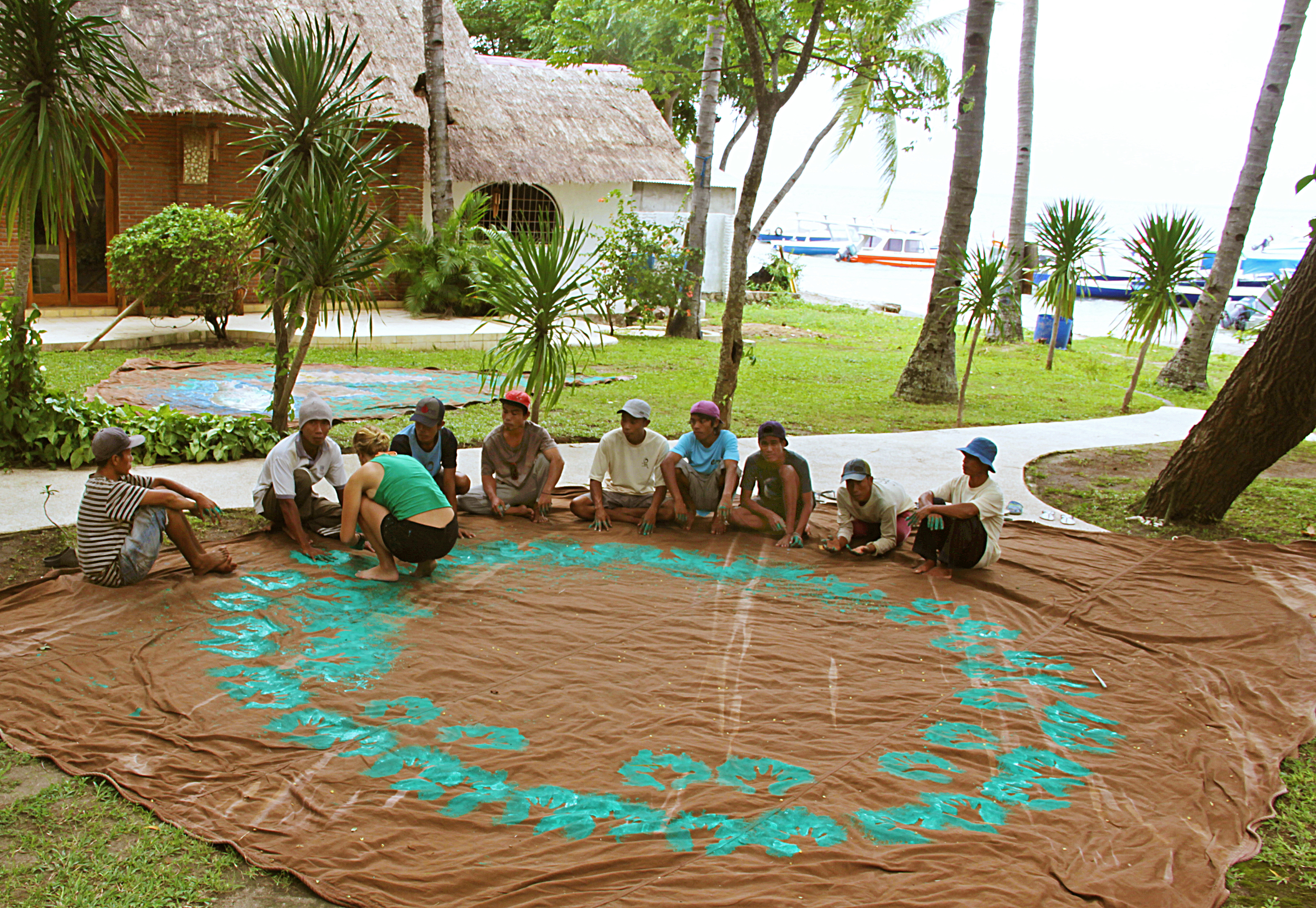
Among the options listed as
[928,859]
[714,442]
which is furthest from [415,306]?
[928,859]

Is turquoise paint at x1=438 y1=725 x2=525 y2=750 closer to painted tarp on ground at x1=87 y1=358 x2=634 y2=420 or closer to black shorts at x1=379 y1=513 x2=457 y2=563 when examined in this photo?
black shorts at x1=379 y1=513 x2=457 y2=563

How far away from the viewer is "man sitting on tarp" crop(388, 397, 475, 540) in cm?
607

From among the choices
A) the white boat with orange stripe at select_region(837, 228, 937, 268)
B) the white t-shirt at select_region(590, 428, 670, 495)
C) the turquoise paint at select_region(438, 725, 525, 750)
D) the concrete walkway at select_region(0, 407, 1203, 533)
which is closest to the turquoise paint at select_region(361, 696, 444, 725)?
the turquoise paint at select_region(438, 725, 525, 750)

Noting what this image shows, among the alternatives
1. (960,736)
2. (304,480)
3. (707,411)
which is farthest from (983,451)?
(304,480)

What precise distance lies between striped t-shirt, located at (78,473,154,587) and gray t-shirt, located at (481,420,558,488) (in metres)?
2.20

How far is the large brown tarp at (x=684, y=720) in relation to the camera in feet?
10.5

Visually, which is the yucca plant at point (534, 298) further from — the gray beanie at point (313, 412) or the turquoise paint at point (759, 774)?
the turquoise paint at point (759, 774)

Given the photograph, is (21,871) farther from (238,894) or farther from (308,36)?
(308,36)

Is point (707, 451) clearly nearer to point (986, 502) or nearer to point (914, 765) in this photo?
point (986, 502)

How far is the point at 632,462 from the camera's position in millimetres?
6812

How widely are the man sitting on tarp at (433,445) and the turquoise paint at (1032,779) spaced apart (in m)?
3.47

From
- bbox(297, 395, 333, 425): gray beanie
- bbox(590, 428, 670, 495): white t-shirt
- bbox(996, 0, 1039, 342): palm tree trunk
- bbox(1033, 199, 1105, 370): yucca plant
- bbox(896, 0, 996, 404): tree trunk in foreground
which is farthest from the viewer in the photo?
bbox(996, 0, 1039, 342): palm tree trunk

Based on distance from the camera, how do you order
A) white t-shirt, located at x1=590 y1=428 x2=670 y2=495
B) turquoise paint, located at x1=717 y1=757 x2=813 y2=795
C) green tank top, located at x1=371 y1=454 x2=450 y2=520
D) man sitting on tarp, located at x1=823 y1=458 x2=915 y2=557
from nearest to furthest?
turquoise paint, located at x1=717 y1=757 x2=813 y2=795, green tank top, located at x1=371 y1=454 x2=450 y2=520, man sitting on tarp, located at x1=823 y1=458 x2=915 y2=557, white t-shirt, located at x1=590 y1=428 x2=670 y2=495

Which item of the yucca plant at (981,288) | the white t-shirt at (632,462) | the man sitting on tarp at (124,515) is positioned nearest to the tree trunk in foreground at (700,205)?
the yucca plant at (981,288)
